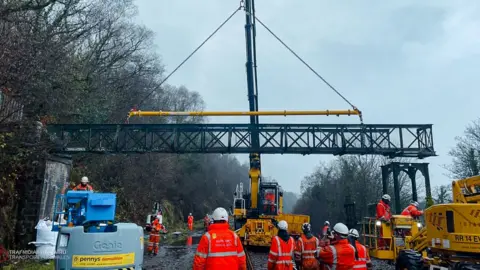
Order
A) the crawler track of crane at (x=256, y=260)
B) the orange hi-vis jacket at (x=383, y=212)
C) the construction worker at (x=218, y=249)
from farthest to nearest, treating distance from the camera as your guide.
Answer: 1. the crawler track of crane at (x=256, y=260)
2. the orange hi-vis jacket at (x=383, y=212)
3. the construction worker at (x=218, y=249)

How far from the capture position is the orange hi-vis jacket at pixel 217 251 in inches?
191

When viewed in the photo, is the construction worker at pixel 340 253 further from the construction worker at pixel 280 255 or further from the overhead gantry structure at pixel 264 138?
the overhead gantry structure at pixel 264 138

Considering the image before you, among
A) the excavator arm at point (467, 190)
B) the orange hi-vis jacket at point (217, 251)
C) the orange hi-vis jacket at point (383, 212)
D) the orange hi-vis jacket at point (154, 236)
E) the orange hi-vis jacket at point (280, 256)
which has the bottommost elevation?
the orange hi-vis jacket at point (154, 236)

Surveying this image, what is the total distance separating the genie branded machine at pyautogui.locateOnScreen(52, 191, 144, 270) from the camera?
6.39 meters

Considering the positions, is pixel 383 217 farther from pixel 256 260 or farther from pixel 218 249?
pixel 218 249

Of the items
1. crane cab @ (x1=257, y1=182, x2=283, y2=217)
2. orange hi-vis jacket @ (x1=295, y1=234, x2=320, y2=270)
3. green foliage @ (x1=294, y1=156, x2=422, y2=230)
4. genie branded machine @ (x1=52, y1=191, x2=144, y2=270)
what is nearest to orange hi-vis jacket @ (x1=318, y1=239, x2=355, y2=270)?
orange hi-vis jacket @ (x1=295, y1=234, x2=320, y2=270)

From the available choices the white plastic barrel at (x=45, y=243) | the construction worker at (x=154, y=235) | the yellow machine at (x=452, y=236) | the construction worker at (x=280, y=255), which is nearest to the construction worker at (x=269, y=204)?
the construction worker at (x=154, y=235)

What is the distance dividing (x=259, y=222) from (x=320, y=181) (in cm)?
5605

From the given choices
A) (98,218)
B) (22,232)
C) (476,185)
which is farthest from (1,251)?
(476,185)

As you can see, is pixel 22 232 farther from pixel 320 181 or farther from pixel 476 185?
pixel 320 181

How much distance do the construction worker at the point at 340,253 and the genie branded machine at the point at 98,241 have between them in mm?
3481

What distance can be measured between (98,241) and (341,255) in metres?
4.19

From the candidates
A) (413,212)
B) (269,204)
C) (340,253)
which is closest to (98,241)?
(340,253)

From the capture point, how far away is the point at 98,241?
21.3 ft
